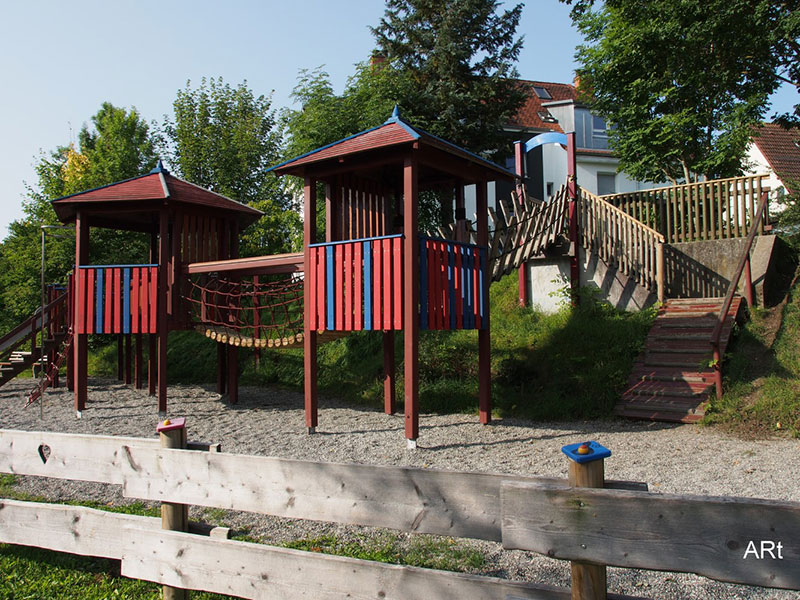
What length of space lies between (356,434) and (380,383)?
11.0 ft

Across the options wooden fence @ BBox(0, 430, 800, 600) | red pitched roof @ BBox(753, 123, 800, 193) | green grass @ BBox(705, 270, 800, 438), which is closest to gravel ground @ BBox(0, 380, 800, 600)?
green grass @ BBox(705, 270, 800, 438)

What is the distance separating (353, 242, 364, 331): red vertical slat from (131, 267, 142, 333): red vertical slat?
454 centimetres

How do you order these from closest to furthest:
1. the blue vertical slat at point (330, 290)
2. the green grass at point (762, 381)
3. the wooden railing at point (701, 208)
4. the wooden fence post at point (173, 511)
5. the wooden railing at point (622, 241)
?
the wooden fence post at point (173, 511), the green grass at point (762, 381), the blue vertical slat at point (330, 290), the wooden railing at point (622, 241), the wooden railing at point (701, 208)

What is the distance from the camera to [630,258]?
11656 millimetres

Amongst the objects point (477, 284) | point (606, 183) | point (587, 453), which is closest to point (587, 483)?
point (587, 453)

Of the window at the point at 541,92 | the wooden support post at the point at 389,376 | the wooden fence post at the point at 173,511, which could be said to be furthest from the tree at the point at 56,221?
the window at the point at 541,92

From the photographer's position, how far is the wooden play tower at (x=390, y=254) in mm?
7742

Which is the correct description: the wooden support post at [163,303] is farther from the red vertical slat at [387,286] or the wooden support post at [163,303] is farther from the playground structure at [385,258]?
the red vertical slat at [387,286]

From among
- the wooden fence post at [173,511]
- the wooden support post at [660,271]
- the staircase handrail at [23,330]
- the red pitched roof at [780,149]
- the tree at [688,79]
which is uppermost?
the red pitched roof at [780,149]

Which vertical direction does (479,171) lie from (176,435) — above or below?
above

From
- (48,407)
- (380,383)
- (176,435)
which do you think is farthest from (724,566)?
(48,407)

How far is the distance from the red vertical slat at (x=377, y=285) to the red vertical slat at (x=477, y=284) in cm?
159

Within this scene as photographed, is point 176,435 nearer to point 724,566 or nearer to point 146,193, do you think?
point 724,566

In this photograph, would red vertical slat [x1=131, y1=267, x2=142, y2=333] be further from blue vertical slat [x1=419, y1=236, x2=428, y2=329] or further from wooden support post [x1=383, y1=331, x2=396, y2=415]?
blue vertical slat [x1=419, y1=236, x2=428, y2=329]
